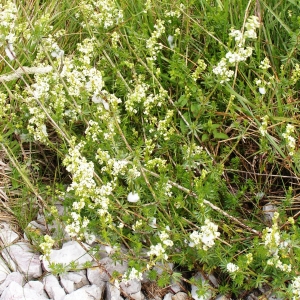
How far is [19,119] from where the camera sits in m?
3.55

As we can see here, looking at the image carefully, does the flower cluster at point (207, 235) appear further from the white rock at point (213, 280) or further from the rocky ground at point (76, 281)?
the white rock at point (213, 280)

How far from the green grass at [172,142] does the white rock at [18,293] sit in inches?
14.7

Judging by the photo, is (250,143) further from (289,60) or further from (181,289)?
(181,289)

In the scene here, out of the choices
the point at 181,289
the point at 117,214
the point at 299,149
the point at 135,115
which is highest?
the point at 135,115

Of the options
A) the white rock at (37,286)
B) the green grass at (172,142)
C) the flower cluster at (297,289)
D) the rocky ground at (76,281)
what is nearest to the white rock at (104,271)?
the rocky ground at (76,281)

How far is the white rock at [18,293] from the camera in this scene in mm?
2887

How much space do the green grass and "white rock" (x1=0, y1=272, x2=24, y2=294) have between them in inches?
12.2

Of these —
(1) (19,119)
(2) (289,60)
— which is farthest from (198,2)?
(1) (19,119)

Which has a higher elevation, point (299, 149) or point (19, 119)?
point (19, 119)

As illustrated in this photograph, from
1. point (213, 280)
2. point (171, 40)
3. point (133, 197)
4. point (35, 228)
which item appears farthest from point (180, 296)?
point (171, 40)

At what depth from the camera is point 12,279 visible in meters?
3.04

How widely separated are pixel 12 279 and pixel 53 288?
10.3 inches

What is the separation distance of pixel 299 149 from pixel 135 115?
1073 mm

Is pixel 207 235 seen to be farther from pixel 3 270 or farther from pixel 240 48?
pixel 3 270
